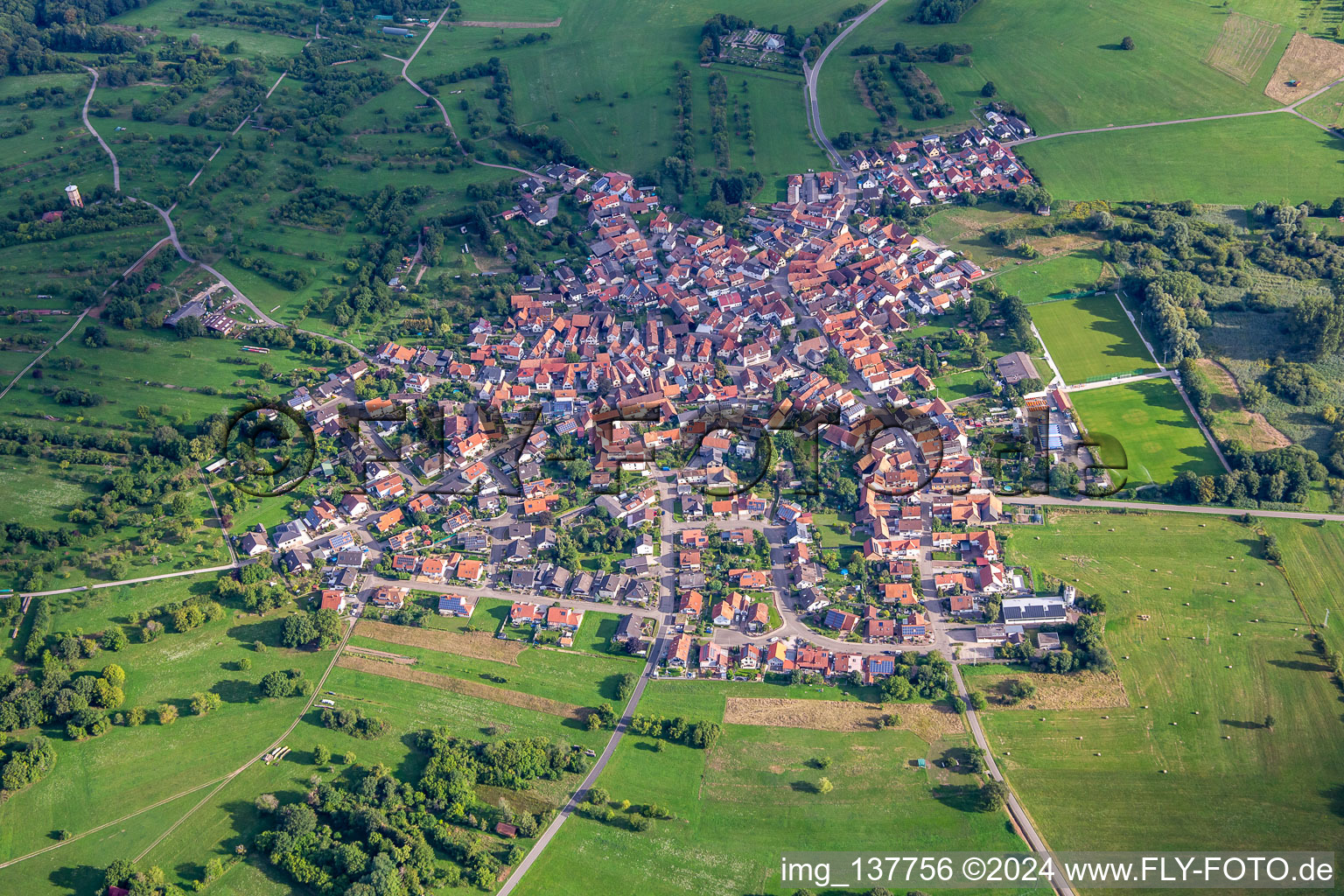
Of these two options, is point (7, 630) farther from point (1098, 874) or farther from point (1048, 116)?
point (1048, 116)

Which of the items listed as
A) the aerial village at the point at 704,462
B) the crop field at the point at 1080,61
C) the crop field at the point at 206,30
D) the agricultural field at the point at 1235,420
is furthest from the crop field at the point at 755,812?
the crop field at the point at 206,30

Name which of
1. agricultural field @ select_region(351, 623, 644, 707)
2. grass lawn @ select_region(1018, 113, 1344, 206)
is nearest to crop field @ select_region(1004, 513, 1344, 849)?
agricultural field @ select_region(351, 623, 644, 707)

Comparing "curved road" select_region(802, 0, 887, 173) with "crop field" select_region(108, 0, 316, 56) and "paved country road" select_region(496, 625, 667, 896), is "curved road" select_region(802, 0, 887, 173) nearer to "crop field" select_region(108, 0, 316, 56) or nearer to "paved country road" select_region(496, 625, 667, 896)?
"paved country road" select_region(496, 625, 667, 896)

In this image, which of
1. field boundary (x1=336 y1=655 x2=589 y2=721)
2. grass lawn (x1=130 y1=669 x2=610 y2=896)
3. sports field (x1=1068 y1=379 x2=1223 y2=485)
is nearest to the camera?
grass lawn (x1=130 y1=669 x2=610 y2=896)

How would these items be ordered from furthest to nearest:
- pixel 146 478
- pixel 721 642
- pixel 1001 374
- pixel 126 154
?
pixel 126 154, pixel 1001 374, pixel 146 478, pixel 721 642

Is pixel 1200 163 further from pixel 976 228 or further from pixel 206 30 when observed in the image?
pixel 206 30

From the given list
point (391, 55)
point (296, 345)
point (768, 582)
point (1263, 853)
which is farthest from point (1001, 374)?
point (391, 55)

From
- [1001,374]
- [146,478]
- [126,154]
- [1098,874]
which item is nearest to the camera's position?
[1098,874]
